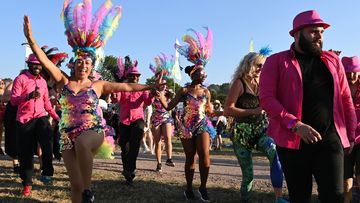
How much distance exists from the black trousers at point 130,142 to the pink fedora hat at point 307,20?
13.7 feet

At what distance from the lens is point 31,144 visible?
654 cm

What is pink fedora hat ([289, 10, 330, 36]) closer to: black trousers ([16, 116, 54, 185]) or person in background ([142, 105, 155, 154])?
black trousers ([16, 116, 54, 185])

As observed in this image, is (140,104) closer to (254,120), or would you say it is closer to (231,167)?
(254,120)

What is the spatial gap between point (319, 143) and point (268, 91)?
0.57m

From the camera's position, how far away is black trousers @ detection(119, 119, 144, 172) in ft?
23.2

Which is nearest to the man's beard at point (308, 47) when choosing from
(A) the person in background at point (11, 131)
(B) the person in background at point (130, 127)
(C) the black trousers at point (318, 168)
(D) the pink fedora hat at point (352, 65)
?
(C) the black trousers at point (318, 168)

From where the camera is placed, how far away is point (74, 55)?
4.95 metres

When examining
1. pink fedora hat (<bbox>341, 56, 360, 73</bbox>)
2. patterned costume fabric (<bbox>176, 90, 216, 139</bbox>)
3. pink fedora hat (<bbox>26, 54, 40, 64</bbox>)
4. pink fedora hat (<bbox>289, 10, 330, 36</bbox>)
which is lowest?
patterned costume fabric (<bbox>176, 90, 216, 139</bbox>)

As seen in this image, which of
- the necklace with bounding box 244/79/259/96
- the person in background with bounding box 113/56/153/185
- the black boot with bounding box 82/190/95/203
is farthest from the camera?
the person in background with bounding box 113/56/153/185

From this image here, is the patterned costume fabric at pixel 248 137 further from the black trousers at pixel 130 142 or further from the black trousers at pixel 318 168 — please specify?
the black trousers at pixel 130 142

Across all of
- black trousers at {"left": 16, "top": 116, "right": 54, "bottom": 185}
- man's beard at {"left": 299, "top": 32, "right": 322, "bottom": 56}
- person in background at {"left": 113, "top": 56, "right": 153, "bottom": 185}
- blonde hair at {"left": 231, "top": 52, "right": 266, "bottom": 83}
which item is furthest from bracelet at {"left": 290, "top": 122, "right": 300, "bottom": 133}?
black trousers at {"left": 16, "top": 116, "right": 54, "bottom": 185}

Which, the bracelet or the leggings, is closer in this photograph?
the bracelet

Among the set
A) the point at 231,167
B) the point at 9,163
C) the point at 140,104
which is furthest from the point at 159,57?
the point at 9,163

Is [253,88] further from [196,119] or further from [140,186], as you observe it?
[140,186]
